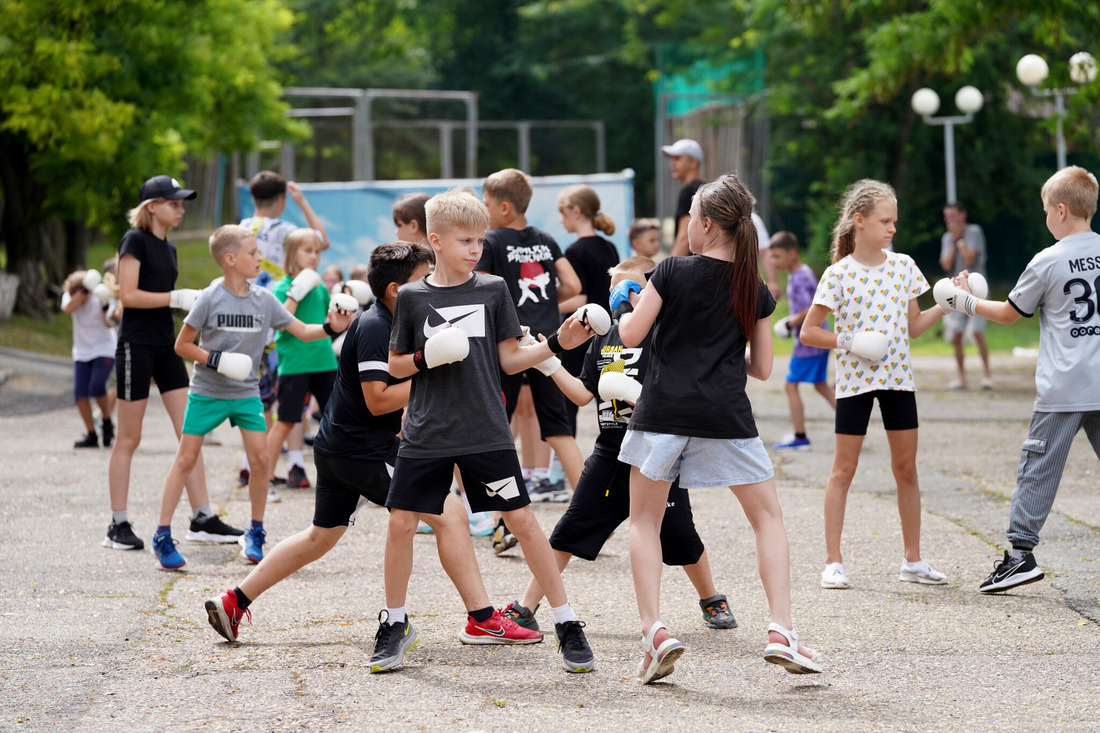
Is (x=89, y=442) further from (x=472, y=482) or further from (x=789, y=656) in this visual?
(x=789, y=656)

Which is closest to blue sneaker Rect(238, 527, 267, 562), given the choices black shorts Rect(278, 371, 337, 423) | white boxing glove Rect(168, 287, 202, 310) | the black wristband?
white boxing glove Rect(168, 287, 202, 310)

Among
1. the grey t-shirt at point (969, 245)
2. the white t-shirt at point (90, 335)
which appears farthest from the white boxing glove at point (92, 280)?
the grey t-shirt at point (969, 245)

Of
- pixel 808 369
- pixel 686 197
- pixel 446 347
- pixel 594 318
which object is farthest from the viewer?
pixel 808 369

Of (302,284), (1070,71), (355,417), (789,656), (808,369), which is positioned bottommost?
(789,656)

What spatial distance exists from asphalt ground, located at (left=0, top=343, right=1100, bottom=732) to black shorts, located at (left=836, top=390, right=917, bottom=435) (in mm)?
736

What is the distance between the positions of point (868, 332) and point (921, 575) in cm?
116

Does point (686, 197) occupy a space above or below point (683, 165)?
below

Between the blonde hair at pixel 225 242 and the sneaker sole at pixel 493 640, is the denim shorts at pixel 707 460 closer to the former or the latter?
the sneaker sole at pixel 493 640

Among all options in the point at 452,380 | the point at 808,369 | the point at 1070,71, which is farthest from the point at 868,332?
the point at 1070,71

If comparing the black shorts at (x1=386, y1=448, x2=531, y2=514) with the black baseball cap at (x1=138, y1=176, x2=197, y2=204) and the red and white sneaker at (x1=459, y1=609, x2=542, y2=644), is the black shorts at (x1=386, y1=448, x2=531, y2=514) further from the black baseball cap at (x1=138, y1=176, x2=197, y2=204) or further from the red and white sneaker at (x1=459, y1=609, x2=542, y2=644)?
the black baseball cap at (x1=138, y1=176, x2=197, y2=204)

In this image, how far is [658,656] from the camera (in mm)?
4008

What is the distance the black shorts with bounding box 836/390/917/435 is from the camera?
5.39m

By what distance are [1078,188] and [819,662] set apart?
248cm

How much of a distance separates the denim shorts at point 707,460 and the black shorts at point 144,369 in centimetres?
315
